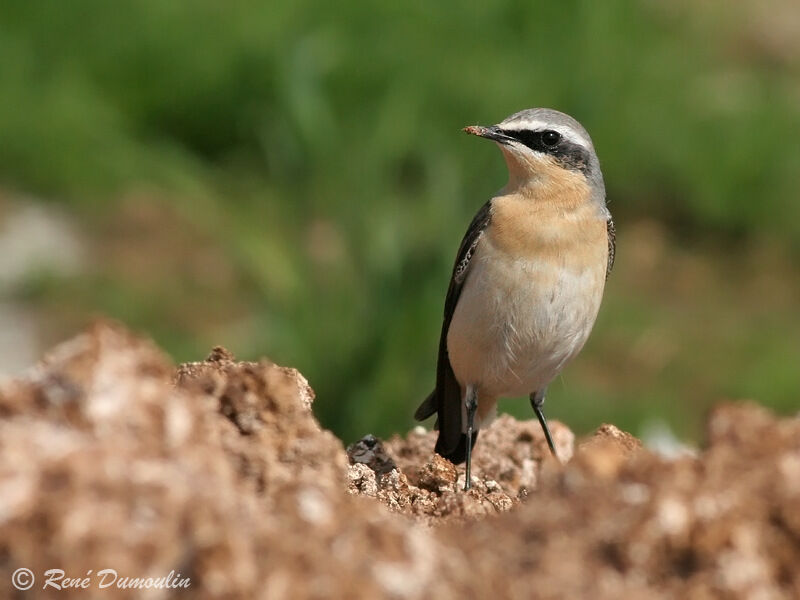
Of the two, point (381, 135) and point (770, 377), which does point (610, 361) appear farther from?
point (381, 135)

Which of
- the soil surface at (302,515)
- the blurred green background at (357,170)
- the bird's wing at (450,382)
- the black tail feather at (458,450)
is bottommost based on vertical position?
the soil surface at (302,515)

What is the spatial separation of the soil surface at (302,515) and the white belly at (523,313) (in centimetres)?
256

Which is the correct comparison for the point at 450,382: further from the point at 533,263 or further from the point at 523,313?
the point at 533,263

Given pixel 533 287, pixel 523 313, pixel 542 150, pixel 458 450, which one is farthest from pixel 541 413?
pixel 542 150

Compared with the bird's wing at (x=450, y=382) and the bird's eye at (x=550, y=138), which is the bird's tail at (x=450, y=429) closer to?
the bird's wing at (x=450, y=382)

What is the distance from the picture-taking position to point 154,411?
9.80 feet

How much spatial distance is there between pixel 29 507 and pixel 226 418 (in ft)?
2.68

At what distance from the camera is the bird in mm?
5953

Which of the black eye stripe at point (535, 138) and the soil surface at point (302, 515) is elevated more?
the black eye stripe at point (535, 138)

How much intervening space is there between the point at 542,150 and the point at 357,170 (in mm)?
3933

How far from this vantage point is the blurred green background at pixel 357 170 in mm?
9773

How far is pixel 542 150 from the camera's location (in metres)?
6.17

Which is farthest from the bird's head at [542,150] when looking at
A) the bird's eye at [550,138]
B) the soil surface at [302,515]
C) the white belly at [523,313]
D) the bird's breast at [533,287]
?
the soil surface at [302,515]

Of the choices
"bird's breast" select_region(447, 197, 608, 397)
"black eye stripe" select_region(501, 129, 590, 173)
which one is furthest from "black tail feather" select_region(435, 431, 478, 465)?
"black eye stripe" select_region(501, 129, 590, 173)
